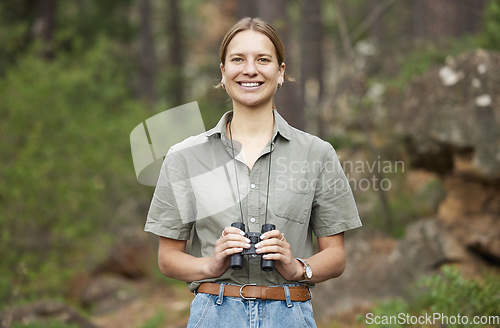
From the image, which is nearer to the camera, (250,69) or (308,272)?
(308,272)

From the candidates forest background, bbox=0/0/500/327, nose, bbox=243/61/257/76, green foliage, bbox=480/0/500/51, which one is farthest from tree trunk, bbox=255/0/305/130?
nose, bbox=243/61/257/76

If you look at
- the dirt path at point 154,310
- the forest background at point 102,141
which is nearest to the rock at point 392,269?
the forest background at point 102,141

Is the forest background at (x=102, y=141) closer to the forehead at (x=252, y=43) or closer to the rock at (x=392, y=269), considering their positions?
the rock at (x=392, y=269)

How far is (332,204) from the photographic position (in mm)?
2832

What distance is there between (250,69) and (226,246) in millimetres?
800

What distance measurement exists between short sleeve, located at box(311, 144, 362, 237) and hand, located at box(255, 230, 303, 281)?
0.30 m

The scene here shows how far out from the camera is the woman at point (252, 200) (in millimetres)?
2660

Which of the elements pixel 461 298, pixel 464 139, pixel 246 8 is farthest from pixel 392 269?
pixel 246 8

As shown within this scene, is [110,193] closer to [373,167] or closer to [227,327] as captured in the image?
[373,167]

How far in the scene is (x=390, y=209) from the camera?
8.86 m

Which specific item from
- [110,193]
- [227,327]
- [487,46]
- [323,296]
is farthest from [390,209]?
[227,327]

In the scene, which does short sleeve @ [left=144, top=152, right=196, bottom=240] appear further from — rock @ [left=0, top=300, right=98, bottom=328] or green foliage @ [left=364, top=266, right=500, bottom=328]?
rock @ [left=0, top=300, right=98, bottom=328]

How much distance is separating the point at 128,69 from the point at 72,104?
8581 mm

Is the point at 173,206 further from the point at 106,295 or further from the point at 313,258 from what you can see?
the point at 106,295
